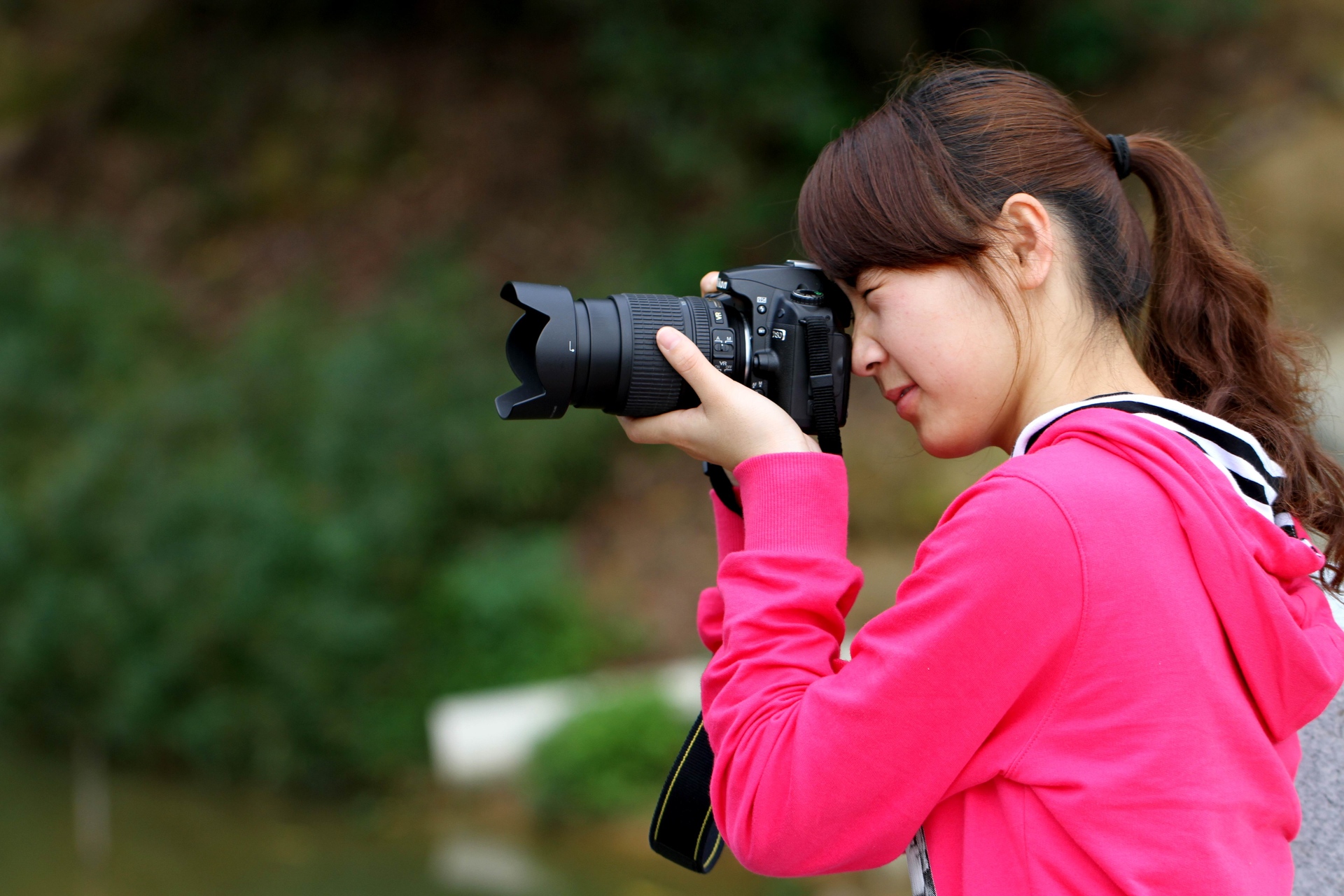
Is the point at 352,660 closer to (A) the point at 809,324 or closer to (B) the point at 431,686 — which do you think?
(B) the point at 431,686

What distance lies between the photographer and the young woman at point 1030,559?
0.81m

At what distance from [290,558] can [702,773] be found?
2.93 meters

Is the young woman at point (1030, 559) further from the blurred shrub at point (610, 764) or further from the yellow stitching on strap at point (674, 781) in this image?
the blurred shrub at point (610, 764)

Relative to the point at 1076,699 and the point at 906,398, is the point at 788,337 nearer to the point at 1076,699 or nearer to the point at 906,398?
the point at 906,398

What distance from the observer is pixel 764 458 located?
1017 millimetres

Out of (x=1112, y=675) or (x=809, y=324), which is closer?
(x=1112, y=675)

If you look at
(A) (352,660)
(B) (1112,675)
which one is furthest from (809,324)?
(A) (352,660)

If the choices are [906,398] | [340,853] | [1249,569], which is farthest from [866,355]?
[340,853]

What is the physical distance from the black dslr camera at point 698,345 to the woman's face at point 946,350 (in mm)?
125

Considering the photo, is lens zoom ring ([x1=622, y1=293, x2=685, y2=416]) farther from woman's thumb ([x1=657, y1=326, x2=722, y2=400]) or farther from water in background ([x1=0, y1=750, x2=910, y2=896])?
water in background ([x1=0, y1=750, x2=910, y2=896])

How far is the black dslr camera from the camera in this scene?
3.83 feet

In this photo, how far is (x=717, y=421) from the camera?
3.58 feet

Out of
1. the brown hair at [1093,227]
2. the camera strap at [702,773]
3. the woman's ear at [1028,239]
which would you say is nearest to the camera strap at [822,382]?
the camera strap at [702,773]

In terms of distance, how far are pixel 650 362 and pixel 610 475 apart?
357 cm
